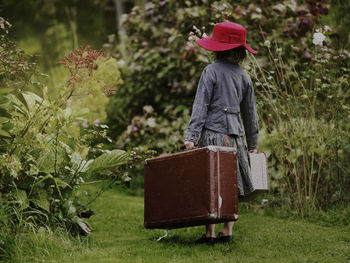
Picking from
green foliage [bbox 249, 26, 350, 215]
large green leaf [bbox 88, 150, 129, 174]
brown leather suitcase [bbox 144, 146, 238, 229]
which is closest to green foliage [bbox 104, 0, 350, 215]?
green foliage [bbox 249, 26, 350, 215]

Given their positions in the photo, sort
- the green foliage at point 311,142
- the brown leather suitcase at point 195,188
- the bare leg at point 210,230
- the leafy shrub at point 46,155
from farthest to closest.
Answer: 1. the green foliage at point 311,142
2. the bare leg at point 210,230
3. the leafy shrub at point 46,155
4. the brown leather suitcase at point 195,188

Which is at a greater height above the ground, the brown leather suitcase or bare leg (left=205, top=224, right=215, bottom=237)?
the brown leather suitcase

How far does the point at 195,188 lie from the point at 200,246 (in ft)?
1.69

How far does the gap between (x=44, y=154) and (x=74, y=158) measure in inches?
9.9

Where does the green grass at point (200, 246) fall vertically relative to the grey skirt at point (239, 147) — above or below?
below

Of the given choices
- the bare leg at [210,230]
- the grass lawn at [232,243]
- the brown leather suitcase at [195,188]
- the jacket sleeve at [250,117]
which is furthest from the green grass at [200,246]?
the jacket sleeve at [250,117]

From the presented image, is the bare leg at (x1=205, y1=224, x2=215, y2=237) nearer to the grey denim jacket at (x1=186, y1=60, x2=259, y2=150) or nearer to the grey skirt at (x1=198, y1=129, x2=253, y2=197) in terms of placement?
the grey skirt at (x1=198, y1=129, x2=253, y2=197)

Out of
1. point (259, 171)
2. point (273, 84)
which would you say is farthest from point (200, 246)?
point (273, 84)

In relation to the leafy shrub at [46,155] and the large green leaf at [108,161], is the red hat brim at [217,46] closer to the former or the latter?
the leafy shrub at [46,155]

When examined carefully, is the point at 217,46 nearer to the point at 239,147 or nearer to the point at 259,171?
the point at 239,147

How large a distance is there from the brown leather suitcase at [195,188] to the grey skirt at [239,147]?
0.27 meters

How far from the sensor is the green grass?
335 centimetres

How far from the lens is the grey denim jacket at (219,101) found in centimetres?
368

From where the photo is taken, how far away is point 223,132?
12.2 feet
